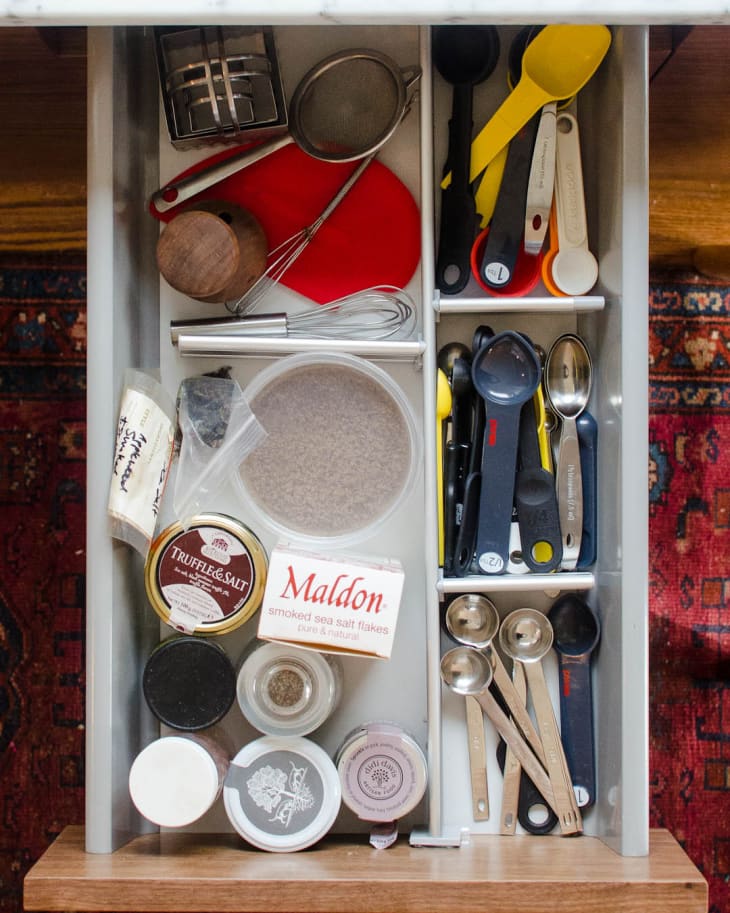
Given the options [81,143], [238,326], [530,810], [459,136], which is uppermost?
[81,143]

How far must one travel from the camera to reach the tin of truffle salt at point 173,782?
40.4 inches

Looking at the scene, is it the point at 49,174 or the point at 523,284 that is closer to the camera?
the point at 523,284

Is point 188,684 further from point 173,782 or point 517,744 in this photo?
point 517,744

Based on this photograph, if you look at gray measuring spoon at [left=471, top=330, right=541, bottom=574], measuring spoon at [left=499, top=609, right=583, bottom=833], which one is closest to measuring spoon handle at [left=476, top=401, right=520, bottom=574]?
gray measuring spoon at [left=471, top=330, right=541, bottom=574]

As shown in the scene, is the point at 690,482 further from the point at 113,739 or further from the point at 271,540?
the point at 113,739

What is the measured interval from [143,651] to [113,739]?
0.13m

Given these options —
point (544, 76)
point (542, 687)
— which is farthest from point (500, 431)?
point (544, 76)

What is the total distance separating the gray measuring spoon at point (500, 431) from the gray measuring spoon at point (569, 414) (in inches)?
2.5

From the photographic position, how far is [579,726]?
3.69 feet

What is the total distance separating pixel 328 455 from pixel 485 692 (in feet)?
1.18

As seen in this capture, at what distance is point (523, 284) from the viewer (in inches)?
44.2

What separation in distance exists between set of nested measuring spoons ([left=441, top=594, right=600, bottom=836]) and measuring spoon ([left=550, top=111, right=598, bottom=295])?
0.40 m

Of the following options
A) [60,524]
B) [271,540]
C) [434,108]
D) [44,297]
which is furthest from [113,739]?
[434,108]

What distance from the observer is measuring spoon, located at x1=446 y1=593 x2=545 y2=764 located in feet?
3.70
